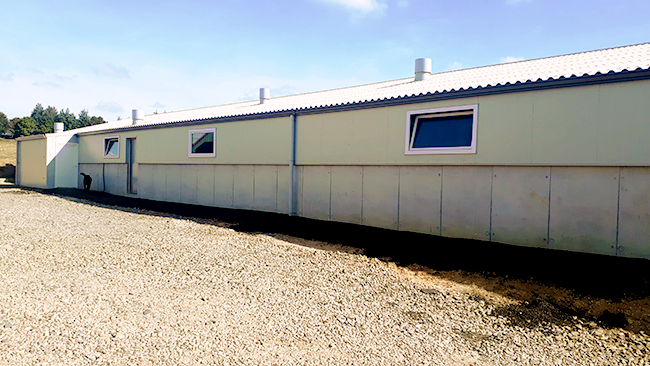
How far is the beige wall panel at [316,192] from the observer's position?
8.42 m

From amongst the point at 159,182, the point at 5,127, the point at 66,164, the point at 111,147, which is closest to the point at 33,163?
the point at 66,164

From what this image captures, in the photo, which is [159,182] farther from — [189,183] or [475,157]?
[475,157]

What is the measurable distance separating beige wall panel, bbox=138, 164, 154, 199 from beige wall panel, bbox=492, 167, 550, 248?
420 inches

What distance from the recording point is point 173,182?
39.5 feet

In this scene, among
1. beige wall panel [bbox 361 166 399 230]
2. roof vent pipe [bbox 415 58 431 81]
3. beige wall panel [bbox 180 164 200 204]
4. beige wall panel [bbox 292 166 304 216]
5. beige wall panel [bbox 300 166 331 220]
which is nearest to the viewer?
beige wall panel [bbox 361 166 399 230]

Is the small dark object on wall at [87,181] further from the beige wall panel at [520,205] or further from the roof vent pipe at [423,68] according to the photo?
the beige wall panel at [520,205]

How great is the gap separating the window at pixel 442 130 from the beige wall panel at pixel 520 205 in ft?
2.27

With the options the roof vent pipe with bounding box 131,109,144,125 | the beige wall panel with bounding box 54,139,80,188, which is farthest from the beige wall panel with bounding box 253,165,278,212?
the beige wall panel with bounding box 54,139,80,188

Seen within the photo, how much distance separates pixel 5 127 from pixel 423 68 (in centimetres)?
7811

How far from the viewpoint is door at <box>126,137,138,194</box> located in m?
14.0

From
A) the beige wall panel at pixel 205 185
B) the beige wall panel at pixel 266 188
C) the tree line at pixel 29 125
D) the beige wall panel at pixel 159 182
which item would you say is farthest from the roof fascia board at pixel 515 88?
the tree line at pixel 29 125

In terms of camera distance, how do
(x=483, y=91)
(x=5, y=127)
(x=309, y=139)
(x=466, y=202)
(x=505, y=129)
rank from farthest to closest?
(x=5, y=127) < (x=309, y=139) < (x=466, y=202) < (x=483, y=91) < (x=505, y=129)

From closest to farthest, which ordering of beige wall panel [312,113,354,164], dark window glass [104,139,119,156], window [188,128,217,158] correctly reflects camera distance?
beige wall panel [312,113,354,164] → window [188,128,217,158] → dark window glass [104,139,119,156]

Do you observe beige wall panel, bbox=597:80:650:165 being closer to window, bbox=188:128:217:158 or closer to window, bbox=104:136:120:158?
window, bbox=188:128:217:158
